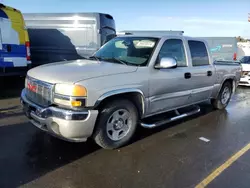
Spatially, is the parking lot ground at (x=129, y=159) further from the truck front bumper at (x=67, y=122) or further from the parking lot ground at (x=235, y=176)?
the truck front bumper at (x=67, y=122)

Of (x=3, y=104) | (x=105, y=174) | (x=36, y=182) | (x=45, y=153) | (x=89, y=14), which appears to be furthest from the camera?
(x=89, y=14)

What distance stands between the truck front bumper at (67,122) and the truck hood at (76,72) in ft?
1.40

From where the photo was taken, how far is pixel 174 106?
184 inches

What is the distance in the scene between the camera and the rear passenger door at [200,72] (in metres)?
4.98

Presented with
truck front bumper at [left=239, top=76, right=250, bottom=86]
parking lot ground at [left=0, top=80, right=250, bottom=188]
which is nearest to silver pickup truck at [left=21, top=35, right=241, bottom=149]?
parking lot ground at [left=0, top=80, right=250, bottom=188]

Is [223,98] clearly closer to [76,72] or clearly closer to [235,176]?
[235,176]

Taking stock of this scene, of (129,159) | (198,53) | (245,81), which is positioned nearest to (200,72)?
(198,53)

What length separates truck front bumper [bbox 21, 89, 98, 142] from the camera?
3.13 metres

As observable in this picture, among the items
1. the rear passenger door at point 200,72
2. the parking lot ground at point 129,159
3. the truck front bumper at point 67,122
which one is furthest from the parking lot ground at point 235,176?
the rear passenger door at point 200,72

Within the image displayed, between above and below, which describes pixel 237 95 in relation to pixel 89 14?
below

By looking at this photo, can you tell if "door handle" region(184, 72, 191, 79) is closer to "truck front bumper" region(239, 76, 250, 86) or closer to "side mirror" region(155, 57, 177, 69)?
"side mirror" region(155, 57, 177, 69)

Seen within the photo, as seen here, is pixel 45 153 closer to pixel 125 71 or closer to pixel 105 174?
pixel 105 174

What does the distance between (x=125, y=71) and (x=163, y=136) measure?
1.57m

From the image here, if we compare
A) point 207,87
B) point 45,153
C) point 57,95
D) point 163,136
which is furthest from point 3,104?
point 207,87
